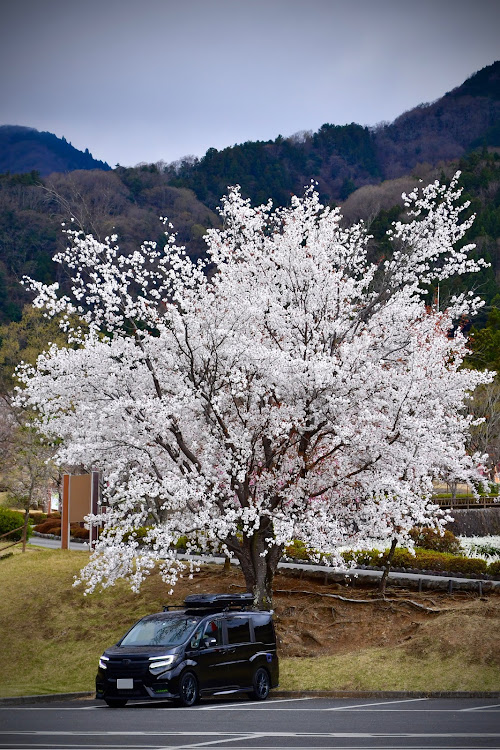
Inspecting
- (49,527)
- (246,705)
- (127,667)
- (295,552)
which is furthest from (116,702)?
(49,527)

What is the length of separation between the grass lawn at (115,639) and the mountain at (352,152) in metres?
89.2

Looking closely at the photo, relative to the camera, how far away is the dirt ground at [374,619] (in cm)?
1656

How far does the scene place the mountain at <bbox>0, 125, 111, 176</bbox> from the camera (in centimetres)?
17912

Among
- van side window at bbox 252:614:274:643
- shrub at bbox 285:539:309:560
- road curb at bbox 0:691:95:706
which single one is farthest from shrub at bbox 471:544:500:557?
road curb at bbox 0:691:95:706

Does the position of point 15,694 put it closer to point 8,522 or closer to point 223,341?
point 223,341

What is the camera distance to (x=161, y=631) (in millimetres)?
14281

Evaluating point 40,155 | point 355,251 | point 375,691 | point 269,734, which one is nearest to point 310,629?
point 375,691

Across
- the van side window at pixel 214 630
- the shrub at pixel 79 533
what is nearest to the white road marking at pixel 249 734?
the van side window at pixel 214 630

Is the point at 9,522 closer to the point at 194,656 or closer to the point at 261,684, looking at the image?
the point at 261,684

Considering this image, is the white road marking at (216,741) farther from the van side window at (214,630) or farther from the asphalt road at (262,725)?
the van side window at (214,630)

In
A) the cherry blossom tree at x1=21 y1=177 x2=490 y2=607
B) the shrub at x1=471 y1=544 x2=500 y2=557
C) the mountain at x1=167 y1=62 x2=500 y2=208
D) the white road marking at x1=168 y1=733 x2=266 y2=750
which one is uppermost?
the mountain at x1=167 y1=62 x2=500 y2=208

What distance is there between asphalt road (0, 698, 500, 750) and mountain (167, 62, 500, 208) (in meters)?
99.5

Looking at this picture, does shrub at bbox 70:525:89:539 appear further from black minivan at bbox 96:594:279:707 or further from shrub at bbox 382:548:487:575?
black minivan at bbox 96:594:279:707

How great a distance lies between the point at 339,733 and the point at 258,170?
122216 millimetres
